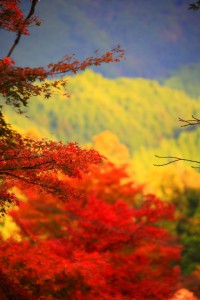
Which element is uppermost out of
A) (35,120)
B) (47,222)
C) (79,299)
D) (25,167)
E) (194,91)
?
(194,91)

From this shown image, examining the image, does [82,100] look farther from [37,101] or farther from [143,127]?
[143,127]

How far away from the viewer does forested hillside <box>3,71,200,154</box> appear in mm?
63000

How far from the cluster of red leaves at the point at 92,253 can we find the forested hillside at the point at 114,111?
45.2 metres

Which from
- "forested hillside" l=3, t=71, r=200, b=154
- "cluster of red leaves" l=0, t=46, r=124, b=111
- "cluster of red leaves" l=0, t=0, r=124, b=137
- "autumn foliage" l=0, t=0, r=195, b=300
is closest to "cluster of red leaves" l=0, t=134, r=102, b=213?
"autumn foliage" l=0, t=0, r=195, b=300

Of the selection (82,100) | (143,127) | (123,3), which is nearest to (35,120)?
(82,100)

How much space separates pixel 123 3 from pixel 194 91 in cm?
7073

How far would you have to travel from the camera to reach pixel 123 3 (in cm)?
15000

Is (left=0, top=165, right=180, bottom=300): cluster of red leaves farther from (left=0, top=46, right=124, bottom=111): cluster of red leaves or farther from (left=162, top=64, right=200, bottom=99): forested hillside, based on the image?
(left=162, top=64, right=200, bottom=99): forested hillside

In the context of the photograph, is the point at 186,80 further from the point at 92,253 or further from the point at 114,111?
the point at 92,253

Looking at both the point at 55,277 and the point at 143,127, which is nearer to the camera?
the point at 55,277

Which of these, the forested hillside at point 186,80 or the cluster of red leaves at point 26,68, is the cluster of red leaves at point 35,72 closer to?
the cluster of red leaves at point 26,68

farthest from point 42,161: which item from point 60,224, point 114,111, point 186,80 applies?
point 186,80

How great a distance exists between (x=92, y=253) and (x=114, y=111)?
206ft

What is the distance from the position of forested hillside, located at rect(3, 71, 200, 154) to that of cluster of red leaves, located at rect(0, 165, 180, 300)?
45.2 metres
